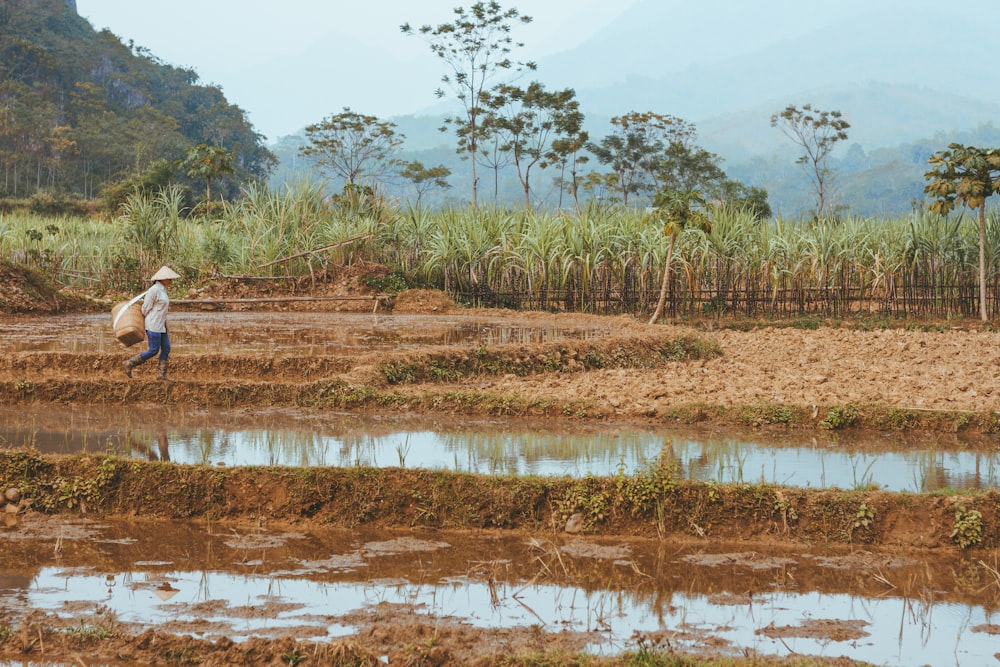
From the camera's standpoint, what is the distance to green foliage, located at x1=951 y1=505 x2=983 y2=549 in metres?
4.28

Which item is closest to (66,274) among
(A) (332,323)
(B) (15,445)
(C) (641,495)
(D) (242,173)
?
(A) (332,323)

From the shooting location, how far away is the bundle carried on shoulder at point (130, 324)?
751 centimetres

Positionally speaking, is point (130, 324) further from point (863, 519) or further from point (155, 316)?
point (863, 519)

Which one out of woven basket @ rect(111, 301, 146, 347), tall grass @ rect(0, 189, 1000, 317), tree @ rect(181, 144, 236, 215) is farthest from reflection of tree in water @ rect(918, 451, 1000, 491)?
tree @ rect(181, 144, 236, 215)

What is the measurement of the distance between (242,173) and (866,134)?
453ft

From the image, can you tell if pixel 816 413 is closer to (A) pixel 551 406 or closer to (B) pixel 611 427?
(B) pixel 611 427

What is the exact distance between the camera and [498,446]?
19.8 ft

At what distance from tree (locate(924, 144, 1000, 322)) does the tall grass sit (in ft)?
2.15

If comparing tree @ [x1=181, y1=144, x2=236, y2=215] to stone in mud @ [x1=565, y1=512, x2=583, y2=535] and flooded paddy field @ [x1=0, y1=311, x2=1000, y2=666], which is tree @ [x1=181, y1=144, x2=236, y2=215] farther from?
stone in mud @ [x1=565, y1=512, x2=583, y2=535]

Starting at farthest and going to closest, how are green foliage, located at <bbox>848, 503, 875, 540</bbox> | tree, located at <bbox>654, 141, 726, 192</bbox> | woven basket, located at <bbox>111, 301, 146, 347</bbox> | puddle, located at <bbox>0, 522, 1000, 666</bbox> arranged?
tree, located at <bbox>654, 141, 726, 192</bbox>
woven basket, located at <bbox>111, 301, 146, 347</bbox>
green foliage, located at <bbox>848, 503, 875, 540</bbox>
puddle, located at <bbox>0, 522, 1000, 666</bbox>

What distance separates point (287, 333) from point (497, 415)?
4870 mm

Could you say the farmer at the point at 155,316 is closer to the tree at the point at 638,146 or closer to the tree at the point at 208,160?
the tree at the point at 208,160

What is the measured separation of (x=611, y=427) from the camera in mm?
6797

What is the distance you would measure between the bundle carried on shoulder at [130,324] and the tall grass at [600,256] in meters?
8.10
